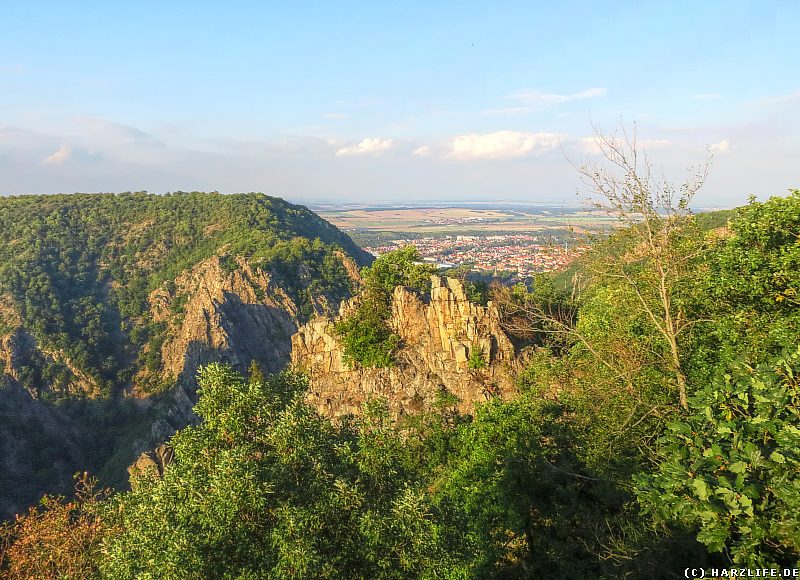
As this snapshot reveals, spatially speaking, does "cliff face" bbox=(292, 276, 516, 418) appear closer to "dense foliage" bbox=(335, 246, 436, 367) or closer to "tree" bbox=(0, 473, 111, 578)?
"dense foliage" bbox=(335, 246, 436, 367)

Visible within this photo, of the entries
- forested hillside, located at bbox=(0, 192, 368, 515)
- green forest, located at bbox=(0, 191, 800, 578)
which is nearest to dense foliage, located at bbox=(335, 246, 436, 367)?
green forest, located at bbox=(0, 191, 800, 578)

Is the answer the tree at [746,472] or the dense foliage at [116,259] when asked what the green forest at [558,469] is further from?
the dense foliage at [116,259]

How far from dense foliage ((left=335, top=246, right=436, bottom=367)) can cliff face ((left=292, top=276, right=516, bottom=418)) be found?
0.80 metres

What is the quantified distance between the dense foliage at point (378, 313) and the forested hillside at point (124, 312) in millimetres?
42740

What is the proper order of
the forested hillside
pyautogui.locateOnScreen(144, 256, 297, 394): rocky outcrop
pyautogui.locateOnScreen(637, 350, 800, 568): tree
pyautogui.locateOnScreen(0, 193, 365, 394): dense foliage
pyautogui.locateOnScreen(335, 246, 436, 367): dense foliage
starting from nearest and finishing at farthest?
pyautogui.locateOnScreen(637, 350, 800, 568): tree
pyautogui.locateOnScreen(335, 246, 436, 367): dense foliage
the forested hillside
pyautogui.locateOnScreen(144, 256, 297, 394): rocky outcrop
pyautogui.locateOnScreen(0, 193, 365, 394): dense foliage

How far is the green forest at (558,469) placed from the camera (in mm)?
8727

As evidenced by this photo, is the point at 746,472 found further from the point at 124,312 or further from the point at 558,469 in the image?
the point at 124,312

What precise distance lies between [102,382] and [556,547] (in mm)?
82791

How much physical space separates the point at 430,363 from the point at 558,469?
18467mm

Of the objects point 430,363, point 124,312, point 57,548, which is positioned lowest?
point 124,312

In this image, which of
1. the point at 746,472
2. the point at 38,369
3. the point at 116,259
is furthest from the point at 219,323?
the point at 746,472

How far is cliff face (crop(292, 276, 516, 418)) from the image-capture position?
34500 millimetres

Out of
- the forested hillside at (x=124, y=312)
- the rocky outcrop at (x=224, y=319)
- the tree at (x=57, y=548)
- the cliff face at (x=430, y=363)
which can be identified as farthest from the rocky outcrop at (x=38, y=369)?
the tree at (x=57, y=548)

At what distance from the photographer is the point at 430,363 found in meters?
36.2
